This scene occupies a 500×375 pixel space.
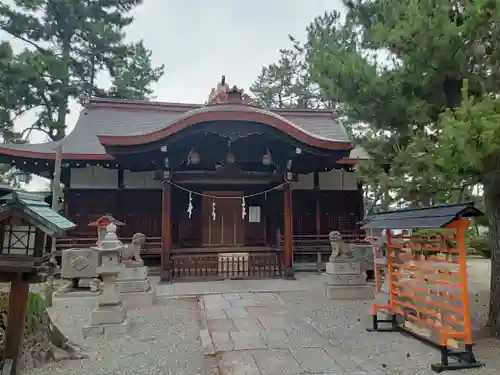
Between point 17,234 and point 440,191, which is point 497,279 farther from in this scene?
point 17,234

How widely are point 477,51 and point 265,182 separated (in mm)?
6260

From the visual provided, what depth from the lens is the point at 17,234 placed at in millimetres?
3469

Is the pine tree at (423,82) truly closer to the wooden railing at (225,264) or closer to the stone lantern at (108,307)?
the stone lantern at (108,307)

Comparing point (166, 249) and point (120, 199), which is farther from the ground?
point (120, 199)

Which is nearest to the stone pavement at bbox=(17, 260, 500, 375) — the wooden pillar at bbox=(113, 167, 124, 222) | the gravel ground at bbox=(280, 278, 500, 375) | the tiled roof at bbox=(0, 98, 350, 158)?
the gravel ground at bbox=(280, 278, 500, 375)

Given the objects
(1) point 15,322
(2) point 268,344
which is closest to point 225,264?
(2) point 268,344

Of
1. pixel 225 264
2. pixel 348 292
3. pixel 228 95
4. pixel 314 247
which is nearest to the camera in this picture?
pixel 348 292

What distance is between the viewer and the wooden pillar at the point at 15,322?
11.6 feet

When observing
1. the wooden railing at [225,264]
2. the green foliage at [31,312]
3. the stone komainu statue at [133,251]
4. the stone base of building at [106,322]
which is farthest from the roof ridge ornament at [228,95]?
the green foliage at [31,312]

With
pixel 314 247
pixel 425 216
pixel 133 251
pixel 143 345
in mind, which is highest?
pixel 425 216

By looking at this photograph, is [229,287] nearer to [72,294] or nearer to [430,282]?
[72,294]

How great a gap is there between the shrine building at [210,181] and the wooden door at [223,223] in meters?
0.03

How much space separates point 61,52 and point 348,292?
2062 centimetres

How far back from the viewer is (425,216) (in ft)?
14.2
